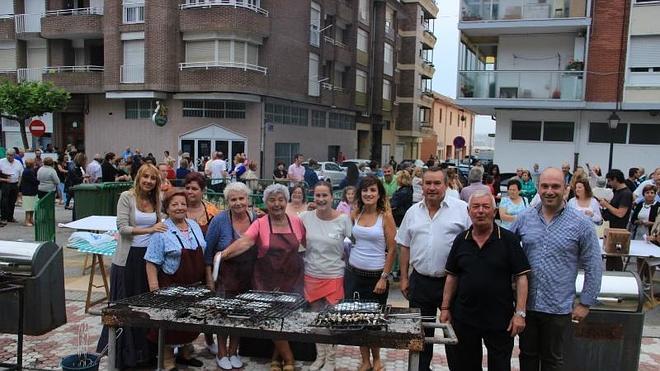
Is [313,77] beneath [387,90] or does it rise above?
beneath

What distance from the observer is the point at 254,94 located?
87.0ft

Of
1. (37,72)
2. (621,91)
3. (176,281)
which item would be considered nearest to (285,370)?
(176,281)

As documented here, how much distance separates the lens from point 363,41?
3909 cm

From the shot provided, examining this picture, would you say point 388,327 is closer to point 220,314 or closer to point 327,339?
point 327,339

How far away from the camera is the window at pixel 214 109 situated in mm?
27031

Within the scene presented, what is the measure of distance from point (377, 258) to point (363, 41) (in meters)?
35.9

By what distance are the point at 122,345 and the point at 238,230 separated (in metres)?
1.48

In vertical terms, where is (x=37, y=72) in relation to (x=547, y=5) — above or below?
below

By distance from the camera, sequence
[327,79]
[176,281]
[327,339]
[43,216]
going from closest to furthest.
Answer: [327,339], [176,281], [43,216], [327,79]

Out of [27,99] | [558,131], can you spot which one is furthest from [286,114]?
[558,131]

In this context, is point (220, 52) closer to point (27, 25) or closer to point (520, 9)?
point (27, 25)

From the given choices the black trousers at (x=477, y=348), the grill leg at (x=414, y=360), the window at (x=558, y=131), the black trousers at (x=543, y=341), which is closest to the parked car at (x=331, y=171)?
the window at (x=558, y=131)

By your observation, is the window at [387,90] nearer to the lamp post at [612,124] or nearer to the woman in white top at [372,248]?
the lamp post at [612,124]

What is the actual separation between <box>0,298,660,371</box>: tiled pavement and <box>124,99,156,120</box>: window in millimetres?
22777
